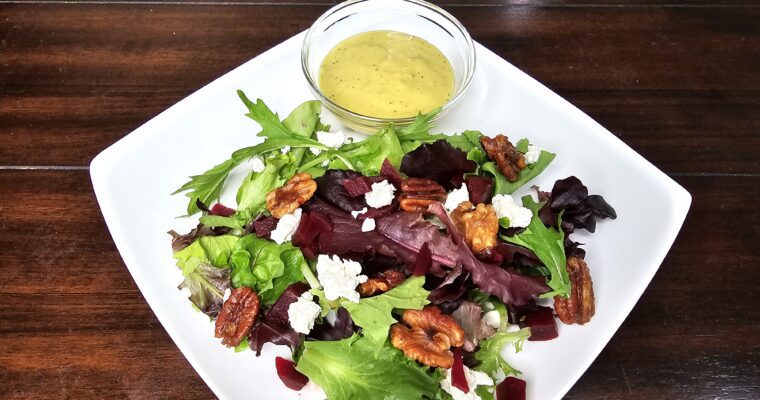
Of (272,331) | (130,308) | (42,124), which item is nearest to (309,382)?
(272,331)

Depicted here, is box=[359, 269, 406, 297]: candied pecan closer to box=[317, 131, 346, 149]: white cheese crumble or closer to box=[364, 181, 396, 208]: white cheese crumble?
box=[364, 181, 396, 208]: white cheese crumble

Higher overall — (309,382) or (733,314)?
(309,382)

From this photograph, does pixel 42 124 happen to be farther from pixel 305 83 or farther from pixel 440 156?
pixel 440 156

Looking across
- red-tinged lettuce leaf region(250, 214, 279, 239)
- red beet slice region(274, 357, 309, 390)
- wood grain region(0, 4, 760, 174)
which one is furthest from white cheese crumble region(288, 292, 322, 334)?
Answer: wood grain region(0, 4, 760, 174)

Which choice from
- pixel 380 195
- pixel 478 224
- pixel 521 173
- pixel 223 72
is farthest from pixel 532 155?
pixel 223 72

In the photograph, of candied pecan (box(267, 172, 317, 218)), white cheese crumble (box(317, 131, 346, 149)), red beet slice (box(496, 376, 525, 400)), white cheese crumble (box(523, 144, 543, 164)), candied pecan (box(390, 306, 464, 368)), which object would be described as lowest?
red beet slice (box(496, 376, 525, 400))

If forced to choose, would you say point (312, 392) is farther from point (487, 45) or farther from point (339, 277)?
point (487, 45)

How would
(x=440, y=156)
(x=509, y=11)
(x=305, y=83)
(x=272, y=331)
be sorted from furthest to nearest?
(x=509, y=11), (x=305, y=83), (x=440, y=156), (x=272, y=331)

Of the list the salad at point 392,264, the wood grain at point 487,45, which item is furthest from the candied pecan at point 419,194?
the wood grain at point 487,45
